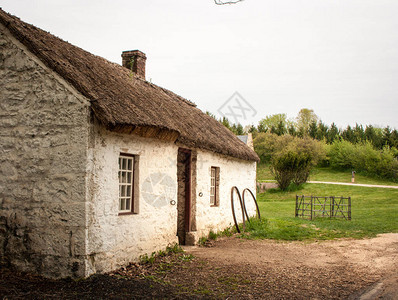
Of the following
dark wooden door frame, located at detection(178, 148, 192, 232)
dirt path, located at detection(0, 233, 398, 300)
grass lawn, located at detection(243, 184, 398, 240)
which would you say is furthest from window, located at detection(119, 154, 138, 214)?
grass lawn, located at detection(243, 184, 398, 240)

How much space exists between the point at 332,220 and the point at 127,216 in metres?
11.4

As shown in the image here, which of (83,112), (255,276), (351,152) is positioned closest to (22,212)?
(83,112)

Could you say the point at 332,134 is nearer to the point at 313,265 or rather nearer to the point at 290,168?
the point at 290,168

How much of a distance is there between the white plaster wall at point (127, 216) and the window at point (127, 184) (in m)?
0.14

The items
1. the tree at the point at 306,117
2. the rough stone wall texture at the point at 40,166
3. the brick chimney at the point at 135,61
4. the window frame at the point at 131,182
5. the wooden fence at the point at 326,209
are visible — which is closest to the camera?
the rough stone wall texture at the point at 40,166

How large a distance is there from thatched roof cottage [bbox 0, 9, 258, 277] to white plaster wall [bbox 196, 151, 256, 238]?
102 inches

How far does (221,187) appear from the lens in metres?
11.7

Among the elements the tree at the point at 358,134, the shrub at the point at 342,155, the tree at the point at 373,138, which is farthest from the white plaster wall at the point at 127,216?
the tree at the point at 358,134

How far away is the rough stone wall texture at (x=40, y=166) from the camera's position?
19.5 feet

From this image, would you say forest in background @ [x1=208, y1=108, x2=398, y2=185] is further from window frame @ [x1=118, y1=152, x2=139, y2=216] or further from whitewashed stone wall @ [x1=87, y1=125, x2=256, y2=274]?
window frame @ [x1=118, y1=152, x2=139, y2=216]

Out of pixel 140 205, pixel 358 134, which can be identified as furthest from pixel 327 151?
pixel 140 205

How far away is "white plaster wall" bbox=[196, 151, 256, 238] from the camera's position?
10.2 meters

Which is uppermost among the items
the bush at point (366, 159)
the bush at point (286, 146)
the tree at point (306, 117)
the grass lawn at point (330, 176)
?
the tree at point (306, 117)

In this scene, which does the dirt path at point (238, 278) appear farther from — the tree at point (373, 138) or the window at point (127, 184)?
the tree at point (373, 138)
